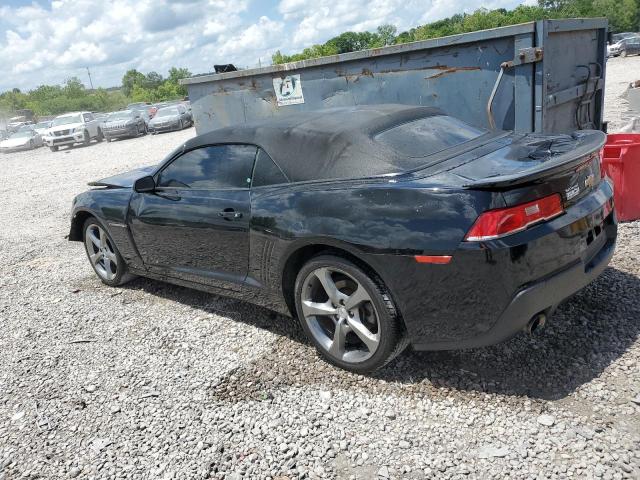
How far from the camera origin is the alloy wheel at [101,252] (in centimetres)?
510

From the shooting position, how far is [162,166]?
433 centimetres

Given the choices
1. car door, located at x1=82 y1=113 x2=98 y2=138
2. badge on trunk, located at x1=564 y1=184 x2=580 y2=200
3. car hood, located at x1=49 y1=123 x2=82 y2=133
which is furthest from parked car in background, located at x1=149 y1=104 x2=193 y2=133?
badge on trunk, located at x1=564 y1=184 x2=580 y2=200

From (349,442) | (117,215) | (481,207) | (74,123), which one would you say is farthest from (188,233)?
(74,123)

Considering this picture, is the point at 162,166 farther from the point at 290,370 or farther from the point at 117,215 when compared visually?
the point at 290,370

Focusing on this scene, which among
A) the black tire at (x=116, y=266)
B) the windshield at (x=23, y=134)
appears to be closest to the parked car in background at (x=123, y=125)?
the windshield at (x=23, y=134)

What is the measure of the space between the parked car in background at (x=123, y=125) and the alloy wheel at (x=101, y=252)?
821 inches

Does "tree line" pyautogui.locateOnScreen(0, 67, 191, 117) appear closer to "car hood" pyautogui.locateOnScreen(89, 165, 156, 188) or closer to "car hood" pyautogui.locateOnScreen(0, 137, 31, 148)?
"car hood" pyautogui.locateOnScreen(0, 137, 31, 148)

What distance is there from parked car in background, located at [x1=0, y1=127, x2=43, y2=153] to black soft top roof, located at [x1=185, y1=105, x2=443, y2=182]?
27892mm

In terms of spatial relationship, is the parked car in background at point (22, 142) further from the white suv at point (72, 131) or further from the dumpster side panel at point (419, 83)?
the dumpster side panel at point (419, 83)

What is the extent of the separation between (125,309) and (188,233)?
1.21m

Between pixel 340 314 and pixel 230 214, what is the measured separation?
1.06m

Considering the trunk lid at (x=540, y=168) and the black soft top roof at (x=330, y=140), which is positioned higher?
the black soft top roof at (x=330, y=140)

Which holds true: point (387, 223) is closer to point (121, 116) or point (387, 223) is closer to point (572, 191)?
point (572, 191)

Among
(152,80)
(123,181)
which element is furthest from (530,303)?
(152,80)
